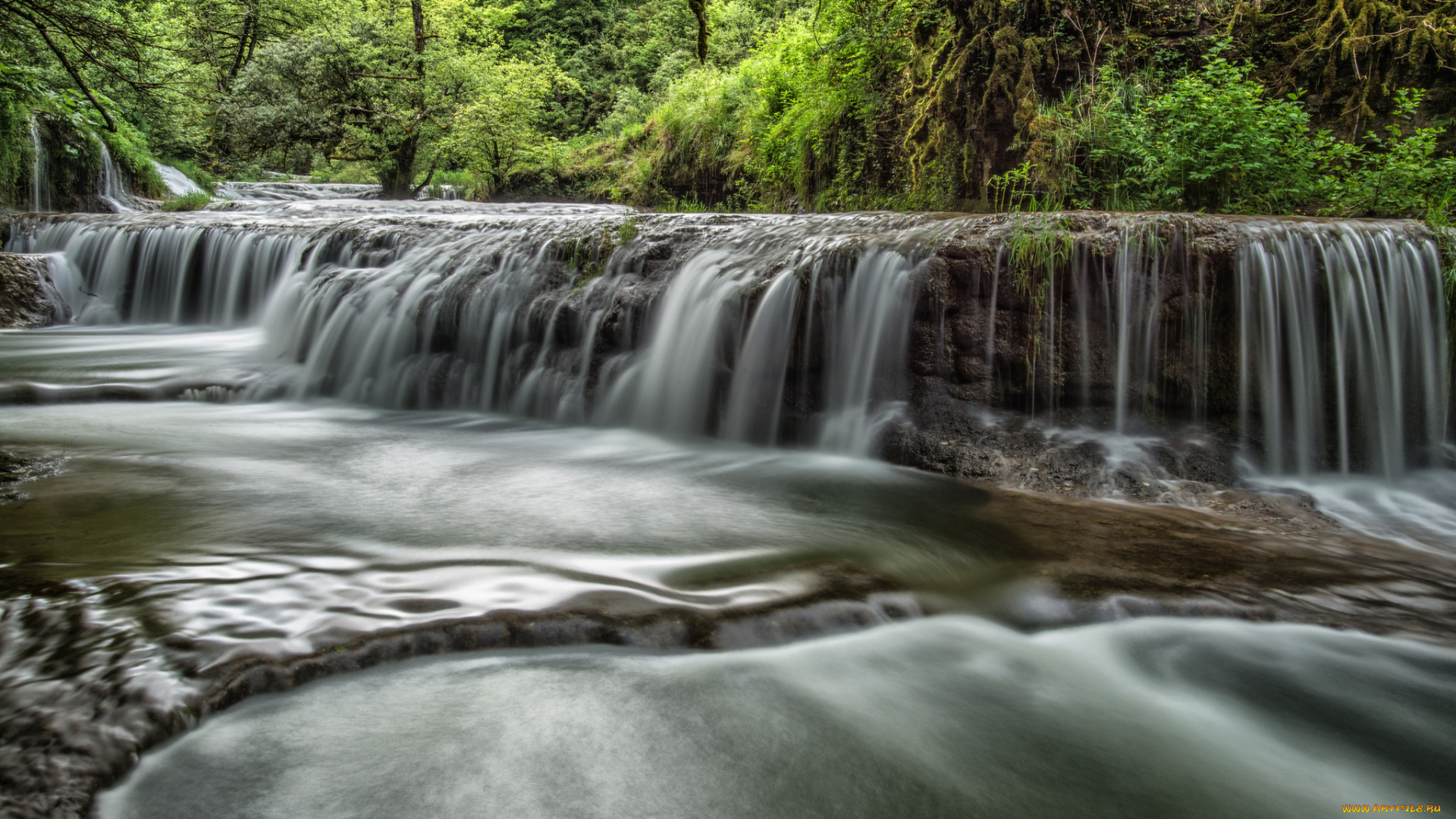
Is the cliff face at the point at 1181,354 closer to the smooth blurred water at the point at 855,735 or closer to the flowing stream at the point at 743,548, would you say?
the flowing stream at the point at 743,548

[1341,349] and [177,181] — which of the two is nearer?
[1341,349]

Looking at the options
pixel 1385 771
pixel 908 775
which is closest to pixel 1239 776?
pixel 1385 771

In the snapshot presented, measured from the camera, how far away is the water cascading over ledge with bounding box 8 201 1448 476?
14.5 feet

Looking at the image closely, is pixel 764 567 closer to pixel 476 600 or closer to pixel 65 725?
pixel 476 600

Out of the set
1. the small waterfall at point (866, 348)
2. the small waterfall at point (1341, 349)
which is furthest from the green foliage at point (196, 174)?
the small waterfall at point (1341, 349)

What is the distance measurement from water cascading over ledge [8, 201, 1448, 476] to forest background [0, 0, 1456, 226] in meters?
1.07

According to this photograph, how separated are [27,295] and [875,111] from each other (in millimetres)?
10336

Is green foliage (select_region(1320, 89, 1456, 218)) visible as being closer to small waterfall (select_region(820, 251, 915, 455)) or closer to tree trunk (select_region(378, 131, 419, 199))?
small waterfall (select_region(820, 251, 915, 455))

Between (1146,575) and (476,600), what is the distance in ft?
7.98

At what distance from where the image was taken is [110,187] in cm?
1352

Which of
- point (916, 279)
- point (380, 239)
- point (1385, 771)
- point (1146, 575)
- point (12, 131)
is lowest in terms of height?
point (1385, 771)

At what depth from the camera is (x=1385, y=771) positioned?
78.4 inches

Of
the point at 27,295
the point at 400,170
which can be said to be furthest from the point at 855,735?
the point at 400,170

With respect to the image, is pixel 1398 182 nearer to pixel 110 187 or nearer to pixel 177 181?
pixel 110 187
